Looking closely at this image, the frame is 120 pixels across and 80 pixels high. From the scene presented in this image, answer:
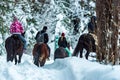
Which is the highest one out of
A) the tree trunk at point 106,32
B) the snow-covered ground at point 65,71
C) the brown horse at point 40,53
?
the tree trunk at point 106,32

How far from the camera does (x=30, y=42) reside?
2789 cm

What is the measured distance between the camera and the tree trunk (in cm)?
816


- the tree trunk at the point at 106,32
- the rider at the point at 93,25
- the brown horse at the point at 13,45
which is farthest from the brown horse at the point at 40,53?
the tree trunk at the point at 106,32

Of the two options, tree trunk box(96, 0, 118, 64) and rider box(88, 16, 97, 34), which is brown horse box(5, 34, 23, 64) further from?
tree trunk box(96, 0, 118, 64)

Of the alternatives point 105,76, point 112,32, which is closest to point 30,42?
point 112,32

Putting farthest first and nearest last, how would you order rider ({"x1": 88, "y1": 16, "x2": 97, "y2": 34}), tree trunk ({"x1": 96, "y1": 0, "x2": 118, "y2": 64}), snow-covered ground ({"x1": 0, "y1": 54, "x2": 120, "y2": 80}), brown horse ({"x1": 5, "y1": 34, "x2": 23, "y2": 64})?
brown horse ({"x1": 5, "y1": 34, "x2": 23, "y2": 64}), rider ({"x1": 88, "y1": 16, "x2": 97, "y2": 34}), tree trunk ({"x1": 96, "y1": 0, "x2": 118, "y2": 64}), snow-covered ground ({"x1": 0, "y1": 54, "x2": 120, "y2": 80})

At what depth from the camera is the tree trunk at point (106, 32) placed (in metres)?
8.16

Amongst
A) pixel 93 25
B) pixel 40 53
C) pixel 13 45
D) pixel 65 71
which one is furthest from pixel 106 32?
pixel 13 45

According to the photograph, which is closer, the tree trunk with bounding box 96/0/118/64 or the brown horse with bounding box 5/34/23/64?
the tree trunk with bounding box 96/0/118/64

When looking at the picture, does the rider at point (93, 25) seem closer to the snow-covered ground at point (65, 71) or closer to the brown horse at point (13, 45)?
the snow-covered ground at point (65, 71)

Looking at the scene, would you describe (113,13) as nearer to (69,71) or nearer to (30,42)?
(69,71)

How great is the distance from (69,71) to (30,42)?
68.0 ft

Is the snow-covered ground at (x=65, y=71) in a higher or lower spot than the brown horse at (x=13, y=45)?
higher

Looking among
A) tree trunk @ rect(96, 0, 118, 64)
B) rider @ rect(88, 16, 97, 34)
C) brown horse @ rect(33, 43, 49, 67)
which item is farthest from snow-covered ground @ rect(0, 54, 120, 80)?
brown horse @ rect(33, 43, 49, 67)
